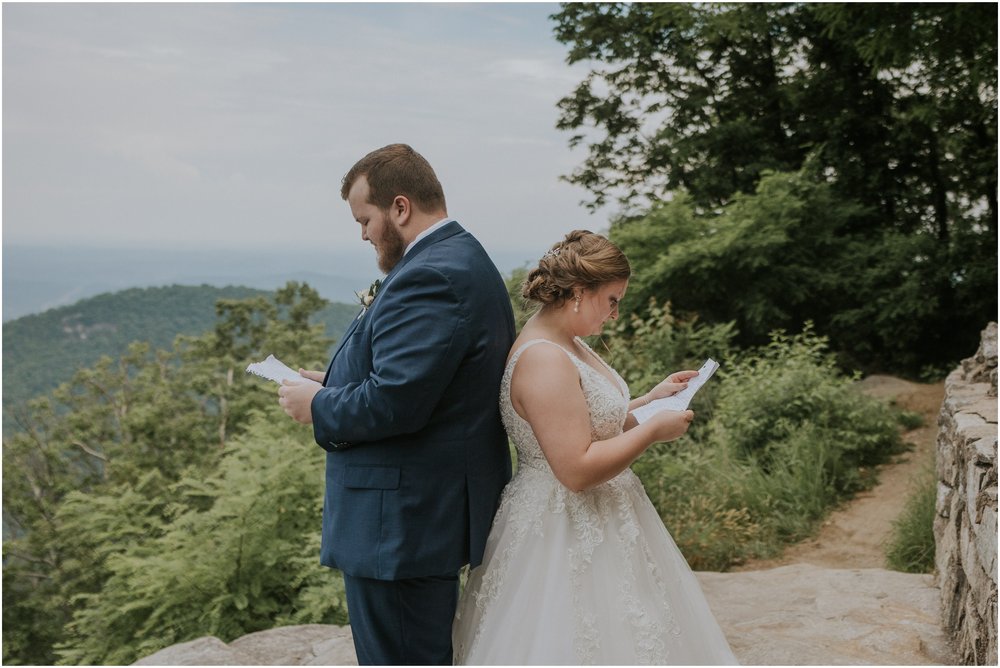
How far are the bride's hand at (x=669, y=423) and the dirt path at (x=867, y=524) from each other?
410 centimetres

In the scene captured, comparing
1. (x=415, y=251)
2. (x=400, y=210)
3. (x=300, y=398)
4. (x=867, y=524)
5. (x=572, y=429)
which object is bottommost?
(x=867, y=524)

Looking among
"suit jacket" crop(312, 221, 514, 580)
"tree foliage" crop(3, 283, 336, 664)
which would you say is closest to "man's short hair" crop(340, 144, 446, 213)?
"suit jacket" crop(312, 221, 514, 580)

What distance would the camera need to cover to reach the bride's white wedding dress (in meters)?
2.52

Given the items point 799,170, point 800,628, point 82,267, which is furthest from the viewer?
point 82,267

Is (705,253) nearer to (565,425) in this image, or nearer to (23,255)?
(565,425)

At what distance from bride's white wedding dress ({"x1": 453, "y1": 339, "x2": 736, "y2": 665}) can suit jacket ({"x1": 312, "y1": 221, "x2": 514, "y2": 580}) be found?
126 mm

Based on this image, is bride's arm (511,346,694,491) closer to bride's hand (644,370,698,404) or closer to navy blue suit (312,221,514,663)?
navy blue suit (312,221,514,663)

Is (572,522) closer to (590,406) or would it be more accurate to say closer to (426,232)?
(590,406)

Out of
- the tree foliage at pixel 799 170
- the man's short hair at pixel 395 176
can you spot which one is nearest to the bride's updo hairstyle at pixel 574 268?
the man's short hair at pixel 395 176

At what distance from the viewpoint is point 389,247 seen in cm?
253

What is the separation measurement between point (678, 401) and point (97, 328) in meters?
37.4

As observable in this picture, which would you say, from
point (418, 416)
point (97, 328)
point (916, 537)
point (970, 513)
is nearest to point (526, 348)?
point (418, 416)

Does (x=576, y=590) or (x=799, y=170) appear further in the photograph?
(x=799, y=170)

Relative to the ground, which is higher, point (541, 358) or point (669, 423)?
point (541, 358)
